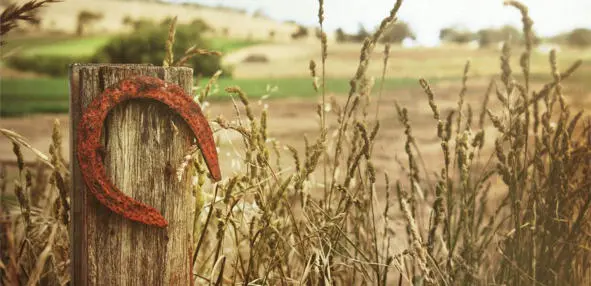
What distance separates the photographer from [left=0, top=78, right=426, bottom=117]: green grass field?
43.2 feet

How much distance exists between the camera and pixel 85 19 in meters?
12.9

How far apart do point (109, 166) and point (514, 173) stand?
1.14m

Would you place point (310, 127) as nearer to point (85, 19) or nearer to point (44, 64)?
point (85, 19)

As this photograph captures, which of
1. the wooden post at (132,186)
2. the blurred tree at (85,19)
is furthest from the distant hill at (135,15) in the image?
the wooden post at (132,186)

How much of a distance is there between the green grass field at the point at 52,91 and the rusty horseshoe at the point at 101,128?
28.2 ft

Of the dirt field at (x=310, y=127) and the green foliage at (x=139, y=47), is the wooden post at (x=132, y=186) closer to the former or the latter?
the dirt field at (x=310, y=127)

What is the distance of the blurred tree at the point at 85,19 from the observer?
1261 cm

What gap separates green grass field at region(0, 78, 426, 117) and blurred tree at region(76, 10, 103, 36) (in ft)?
3.49

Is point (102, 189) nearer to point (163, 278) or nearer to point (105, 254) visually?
point (105, 254)

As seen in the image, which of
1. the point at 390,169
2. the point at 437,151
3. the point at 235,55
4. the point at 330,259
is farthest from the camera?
the point at 235,55

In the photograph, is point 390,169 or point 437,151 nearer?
point 390,169

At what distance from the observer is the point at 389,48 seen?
7.84 ft

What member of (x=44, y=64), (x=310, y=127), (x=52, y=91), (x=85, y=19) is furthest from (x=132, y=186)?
(x=44, y=64)

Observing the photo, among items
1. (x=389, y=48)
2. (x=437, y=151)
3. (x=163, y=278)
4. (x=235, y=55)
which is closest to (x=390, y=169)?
(x=437, y=151)
